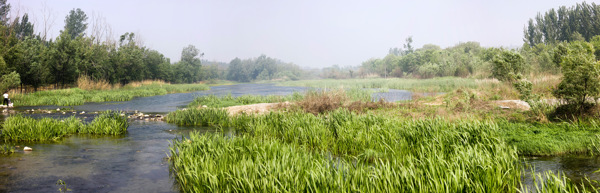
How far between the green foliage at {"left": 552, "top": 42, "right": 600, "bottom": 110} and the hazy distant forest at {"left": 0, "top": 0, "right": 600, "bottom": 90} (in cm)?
857

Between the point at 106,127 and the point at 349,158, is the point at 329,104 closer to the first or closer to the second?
the point at 106,127

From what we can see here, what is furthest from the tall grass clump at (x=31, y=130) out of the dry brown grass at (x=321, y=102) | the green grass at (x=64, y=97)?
the green grass at (x=64, y=97)

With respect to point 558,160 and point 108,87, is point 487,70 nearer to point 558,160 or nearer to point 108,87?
point 558,160

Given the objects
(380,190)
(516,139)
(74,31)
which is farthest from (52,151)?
(74,31)

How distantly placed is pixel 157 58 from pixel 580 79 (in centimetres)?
5849

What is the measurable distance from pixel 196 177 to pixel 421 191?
10.8ft

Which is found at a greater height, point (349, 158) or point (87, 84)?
point (87, 84)

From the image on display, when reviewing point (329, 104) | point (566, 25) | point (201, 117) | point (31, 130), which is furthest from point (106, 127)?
point (566, 25)

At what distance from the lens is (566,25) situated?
59.6m

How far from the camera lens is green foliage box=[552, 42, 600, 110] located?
34.8 feet

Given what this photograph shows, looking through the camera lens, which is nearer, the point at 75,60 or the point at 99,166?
the point at 99,166

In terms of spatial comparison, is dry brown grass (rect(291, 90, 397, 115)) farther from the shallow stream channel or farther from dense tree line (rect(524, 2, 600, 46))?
dense tree line (rect(524, 2, 600, 46))

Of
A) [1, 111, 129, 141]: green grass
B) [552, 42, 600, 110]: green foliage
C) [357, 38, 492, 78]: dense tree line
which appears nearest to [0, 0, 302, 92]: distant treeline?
[1, 111, 129, 141]: green grass

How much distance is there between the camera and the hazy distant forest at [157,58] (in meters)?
29.4
